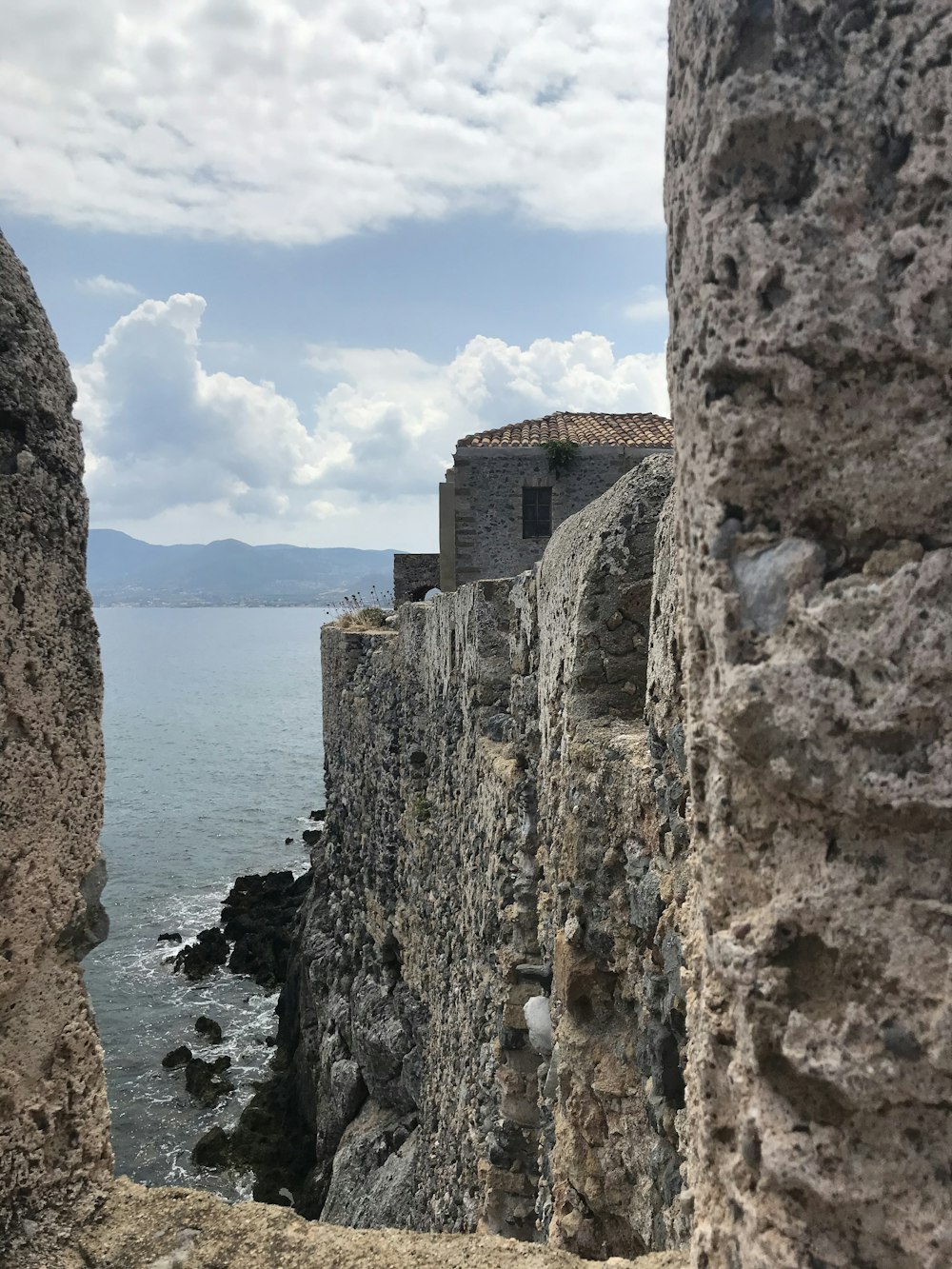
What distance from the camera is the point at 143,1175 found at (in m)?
13.3

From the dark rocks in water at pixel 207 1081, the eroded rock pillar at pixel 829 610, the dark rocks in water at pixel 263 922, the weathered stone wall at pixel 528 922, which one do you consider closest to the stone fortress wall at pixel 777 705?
the eroded rock pillar at pixel 829 610

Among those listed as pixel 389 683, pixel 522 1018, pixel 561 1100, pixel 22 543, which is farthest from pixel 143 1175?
pixel 22 543

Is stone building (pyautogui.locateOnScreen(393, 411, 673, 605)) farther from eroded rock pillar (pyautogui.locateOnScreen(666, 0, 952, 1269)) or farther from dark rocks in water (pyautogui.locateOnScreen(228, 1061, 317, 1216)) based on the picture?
eroded rock pillar (pyautogui.locateOnScreen(666, 0, 952, 1269))

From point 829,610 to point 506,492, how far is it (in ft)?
62.0

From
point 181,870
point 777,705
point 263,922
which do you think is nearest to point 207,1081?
point 263,922

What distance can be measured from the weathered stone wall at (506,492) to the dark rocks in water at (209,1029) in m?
9.83

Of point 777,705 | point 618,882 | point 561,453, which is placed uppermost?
point 561,453

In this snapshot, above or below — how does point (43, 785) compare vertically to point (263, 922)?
above

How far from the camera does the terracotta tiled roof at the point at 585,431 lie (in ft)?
66.2

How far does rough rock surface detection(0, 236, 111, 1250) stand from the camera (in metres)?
2.71

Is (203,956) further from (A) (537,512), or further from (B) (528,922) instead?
(B) (528,922)

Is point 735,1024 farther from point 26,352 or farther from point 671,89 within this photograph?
point 26,352

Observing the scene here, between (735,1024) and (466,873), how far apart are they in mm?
5371

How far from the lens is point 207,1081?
52.6ft
